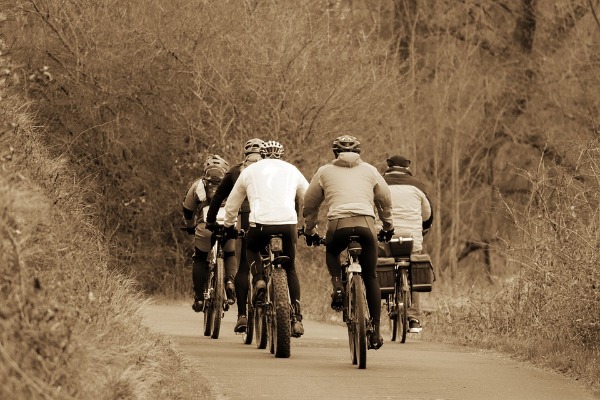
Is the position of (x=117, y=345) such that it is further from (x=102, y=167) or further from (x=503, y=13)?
(x=503, y=13)

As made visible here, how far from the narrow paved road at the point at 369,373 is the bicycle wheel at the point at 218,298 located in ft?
0.59

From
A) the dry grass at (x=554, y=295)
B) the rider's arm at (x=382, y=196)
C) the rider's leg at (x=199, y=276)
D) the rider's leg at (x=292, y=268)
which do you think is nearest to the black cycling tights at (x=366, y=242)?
the rider's arm at (x=382, y=196)

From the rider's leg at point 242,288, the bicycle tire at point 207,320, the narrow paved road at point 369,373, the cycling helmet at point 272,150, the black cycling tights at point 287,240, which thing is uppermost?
the cycling helmet at point 272,150

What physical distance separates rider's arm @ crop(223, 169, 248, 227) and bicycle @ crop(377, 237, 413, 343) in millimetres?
2361

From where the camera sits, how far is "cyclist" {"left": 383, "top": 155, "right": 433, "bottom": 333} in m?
16.9

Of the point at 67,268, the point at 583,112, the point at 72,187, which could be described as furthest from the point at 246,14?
the point at 67,268

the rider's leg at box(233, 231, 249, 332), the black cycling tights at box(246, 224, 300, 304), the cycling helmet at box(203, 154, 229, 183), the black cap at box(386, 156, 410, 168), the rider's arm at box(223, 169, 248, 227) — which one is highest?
the black cap at box(386, 156, 410, 168)

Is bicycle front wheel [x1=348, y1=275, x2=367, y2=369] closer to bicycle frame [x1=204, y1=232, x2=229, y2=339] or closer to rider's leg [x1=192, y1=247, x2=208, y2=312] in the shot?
bicycle frame [x1=204, y1=232, x2=229, y2=339]

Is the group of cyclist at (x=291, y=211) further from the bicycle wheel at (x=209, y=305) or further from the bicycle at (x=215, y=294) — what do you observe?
the bicycle wheel at (x=209, y=305)

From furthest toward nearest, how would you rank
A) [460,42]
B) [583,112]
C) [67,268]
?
[460,42] < [583,112] < [67,268]

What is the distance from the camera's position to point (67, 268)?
10969 mm

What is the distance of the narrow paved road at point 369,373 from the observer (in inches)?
435

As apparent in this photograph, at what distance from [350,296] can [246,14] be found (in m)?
13.2

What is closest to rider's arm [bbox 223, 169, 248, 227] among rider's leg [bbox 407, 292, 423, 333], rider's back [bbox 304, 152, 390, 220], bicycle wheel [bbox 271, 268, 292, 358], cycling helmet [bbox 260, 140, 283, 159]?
cycling helmet [bbox 260, 140, 283, 159]
